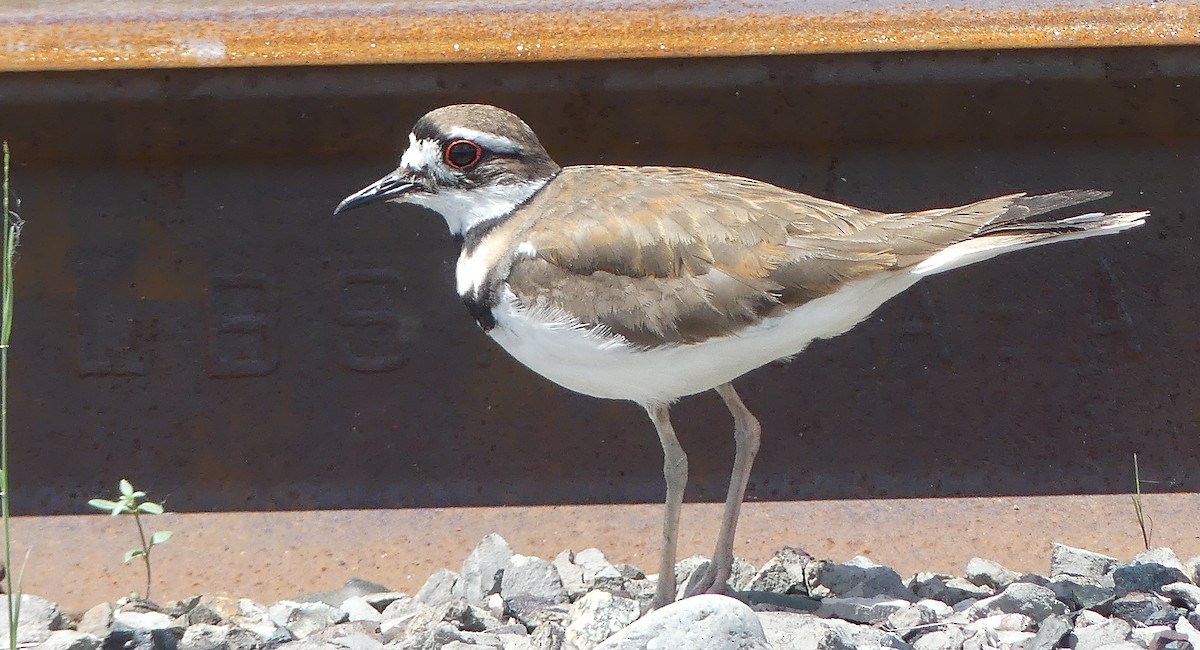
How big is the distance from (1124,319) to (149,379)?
2450 millimetres

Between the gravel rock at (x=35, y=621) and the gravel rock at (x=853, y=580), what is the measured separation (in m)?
1.66

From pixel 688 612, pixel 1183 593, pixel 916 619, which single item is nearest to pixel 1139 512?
pixel 1183 593

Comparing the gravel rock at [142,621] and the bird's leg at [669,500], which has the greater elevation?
the bird's leg at [669,500]

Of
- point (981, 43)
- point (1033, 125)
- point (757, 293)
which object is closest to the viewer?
point (757, 293)

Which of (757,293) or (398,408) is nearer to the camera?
(757,293)

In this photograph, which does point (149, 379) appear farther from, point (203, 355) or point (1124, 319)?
point (1124, 319)

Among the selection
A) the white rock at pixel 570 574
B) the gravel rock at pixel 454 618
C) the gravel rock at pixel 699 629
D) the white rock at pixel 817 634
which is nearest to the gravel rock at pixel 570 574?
the white rock at pixel 570 574

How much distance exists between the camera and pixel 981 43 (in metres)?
2.90

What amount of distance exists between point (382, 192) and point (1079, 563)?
180cm

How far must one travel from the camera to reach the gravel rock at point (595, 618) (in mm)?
2576

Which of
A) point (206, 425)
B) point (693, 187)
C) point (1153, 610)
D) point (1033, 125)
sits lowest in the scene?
point (1153, 610)

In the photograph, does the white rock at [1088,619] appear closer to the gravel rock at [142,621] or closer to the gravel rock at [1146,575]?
the gravel rock at [1146,575]

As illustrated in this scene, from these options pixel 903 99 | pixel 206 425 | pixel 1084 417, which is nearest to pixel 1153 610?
pixel 1084 417

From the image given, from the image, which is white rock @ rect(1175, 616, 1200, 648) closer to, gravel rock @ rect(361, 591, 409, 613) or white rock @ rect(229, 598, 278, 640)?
gravel rock @ rect(361, 591, 409, 613)
